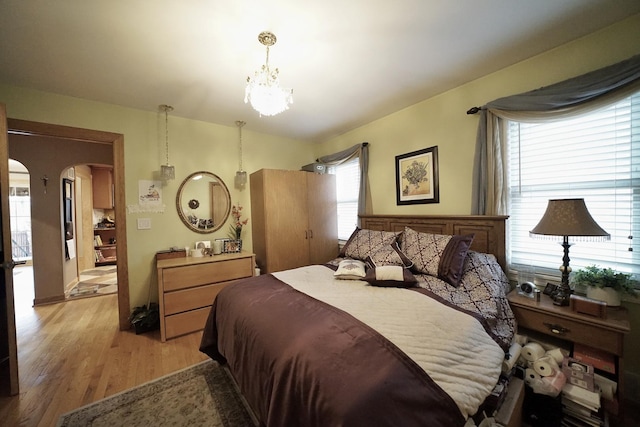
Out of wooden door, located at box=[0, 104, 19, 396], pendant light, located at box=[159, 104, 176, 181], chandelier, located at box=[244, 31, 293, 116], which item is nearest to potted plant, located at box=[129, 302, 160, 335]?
wooden door, located at box=[0, 104, 19, 396]

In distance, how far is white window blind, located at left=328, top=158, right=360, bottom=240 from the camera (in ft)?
11.8

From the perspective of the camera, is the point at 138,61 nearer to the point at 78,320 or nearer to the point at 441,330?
the point at 441,330

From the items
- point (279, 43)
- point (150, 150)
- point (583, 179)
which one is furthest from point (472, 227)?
point (150, 150)

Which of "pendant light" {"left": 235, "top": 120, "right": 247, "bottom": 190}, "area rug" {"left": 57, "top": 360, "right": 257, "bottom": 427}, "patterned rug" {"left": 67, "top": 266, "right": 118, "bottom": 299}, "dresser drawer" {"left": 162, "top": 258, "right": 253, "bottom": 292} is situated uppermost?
"pendant light" {"left": 235, "top": 120, "right": 247, "bottom": 190}

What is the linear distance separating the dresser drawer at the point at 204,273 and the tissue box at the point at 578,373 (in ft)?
9.28

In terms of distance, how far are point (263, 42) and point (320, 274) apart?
1.91m

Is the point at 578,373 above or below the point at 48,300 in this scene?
above

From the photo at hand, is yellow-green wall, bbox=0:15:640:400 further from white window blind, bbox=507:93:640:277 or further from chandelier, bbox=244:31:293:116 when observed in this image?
chandelier, bbox=244:31:293:116

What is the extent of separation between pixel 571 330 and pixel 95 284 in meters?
6.50

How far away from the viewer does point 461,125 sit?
2352mm

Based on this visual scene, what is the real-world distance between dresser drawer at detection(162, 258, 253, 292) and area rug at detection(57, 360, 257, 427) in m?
0.88

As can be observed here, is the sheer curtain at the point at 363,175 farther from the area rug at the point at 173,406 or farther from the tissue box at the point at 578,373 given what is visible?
the area rug at the point at 173,406

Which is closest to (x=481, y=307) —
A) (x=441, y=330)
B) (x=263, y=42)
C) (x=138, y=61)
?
(x=441, y=330)

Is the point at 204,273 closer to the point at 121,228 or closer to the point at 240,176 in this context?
the point at 121,228
